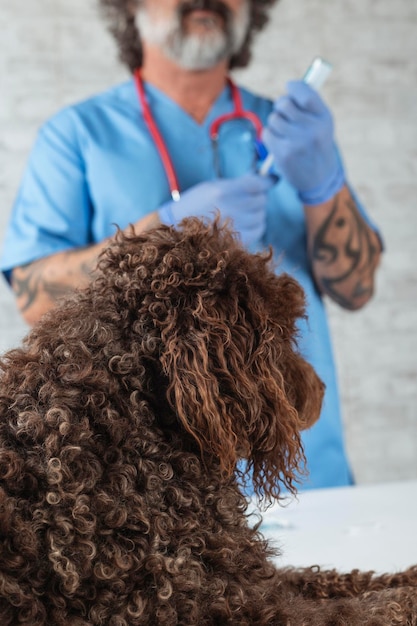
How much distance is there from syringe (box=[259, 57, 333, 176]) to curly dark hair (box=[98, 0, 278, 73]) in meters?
0.41

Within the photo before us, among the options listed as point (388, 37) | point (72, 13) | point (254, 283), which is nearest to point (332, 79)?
point (388, 37)

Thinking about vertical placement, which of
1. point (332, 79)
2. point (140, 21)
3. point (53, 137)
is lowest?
point (53, 137)

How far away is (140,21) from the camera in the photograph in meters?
1.79

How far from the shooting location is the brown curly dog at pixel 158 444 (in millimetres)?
565

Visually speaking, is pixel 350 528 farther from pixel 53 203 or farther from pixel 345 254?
pixel 53 203

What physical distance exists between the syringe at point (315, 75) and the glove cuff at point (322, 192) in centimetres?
9

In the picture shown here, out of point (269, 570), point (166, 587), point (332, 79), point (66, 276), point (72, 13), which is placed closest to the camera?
point (166, 587)

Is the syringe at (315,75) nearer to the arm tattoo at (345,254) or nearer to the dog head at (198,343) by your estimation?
the arm tattoo at (345,254)

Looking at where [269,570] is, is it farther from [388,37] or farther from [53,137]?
[388,37]

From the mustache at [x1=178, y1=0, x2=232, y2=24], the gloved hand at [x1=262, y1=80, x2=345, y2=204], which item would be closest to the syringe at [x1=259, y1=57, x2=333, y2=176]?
the gloved hand at [x1=262, y1=80, x2=345, y2=204]

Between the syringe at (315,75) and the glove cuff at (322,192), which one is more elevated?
the syringe at (315,75)

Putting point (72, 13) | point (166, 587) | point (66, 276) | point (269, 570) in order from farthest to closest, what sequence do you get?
point (72, 13) → point (66, 276) → point (269, 570) → point (166, 587)

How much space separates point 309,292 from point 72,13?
1.68 meters

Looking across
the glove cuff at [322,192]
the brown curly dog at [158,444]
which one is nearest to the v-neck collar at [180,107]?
the glove cuff at [322,192]
